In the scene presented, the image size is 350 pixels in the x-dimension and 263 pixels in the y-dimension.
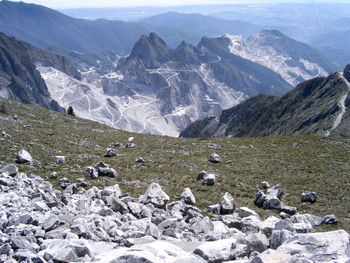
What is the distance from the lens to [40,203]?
19.1 m

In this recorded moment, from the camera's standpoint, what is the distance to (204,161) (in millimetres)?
37031

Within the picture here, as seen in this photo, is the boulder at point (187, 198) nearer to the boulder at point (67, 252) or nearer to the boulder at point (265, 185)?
the boulder at point (265, 185)

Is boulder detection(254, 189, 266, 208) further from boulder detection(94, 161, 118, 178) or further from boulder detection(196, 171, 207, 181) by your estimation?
boulder detection(94, 161, 118, 178)

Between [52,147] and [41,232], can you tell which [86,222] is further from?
[52,147]

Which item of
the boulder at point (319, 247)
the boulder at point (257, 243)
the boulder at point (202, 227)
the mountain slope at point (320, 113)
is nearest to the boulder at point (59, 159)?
the boulder at point (202, 227)

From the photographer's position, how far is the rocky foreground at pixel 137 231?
45.2ft

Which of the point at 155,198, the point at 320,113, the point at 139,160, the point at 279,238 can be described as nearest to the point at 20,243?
the point at 155,198

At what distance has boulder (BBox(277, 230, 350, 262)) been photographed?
1376cm

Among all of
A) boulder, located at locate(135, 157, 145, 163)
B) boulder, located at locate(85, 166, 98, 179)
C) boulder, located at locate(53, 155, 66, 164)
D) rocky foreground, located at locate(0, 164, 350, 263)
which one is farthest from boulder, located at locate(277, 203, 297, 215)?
boulder, located at locate(53, 155, 66, 164)

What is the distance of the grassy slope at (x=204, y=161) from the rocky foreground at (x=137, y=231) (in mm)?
3992

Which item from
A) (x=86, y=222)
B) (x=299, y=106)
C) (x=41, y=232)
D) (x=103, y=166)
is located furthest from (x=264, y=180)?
(x=299, y=106)

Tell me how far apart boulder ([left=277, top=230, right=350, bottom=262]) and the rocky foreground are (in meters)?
0.04

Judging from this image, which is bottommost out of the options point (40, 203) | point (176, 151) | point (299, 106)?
point (299, 106)

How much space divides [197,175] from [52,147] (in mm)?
15588
